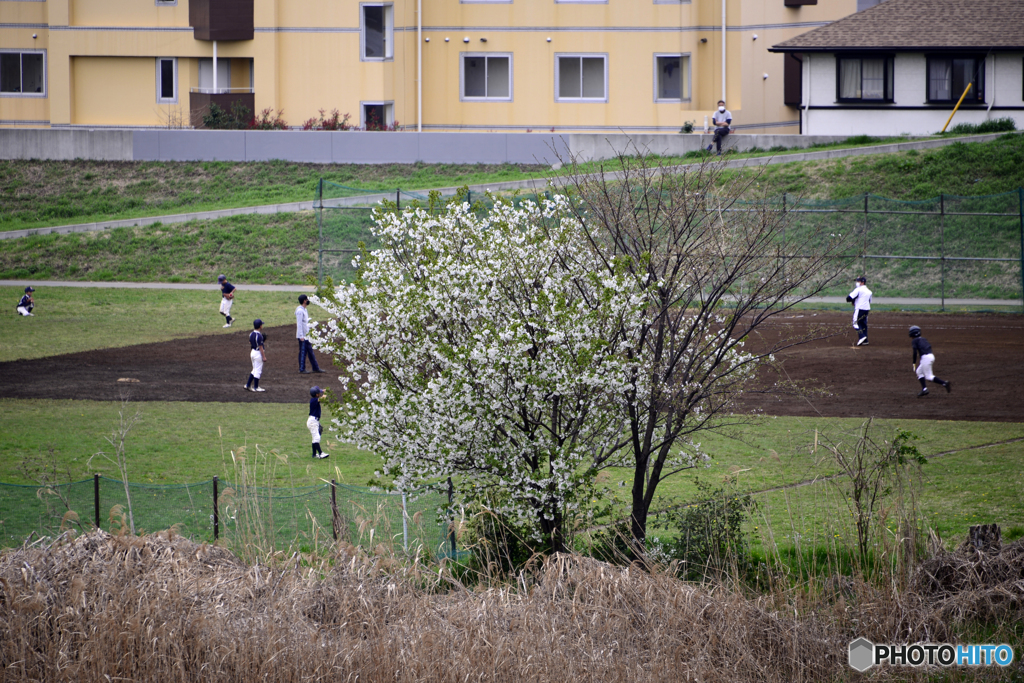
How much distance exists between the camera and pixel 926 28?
38.5 meters

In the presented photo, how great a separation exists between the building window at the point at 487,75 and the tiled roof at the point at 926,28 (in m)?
11.5

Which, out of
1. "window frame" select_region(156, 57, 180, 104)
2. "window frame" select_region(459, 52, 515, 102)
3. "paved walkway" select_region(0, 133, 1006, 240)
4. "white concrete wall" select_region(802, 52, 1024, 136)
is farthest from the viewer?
"window frame" select_region(156, 57, 180, 104)

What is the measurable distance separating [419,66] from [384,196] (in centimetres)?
961

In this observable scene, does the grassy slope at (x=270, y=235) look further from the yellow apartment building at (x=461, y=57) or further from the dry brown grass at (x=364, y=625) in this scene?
the dry brown grass at (x=364, y=625)

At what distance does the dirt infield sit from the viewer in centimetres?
1833

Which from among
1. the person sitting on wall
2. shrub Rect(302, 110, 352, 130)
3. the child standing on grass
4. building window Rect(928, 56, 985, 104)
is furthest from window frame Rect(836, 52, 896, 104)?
the child standing on grass

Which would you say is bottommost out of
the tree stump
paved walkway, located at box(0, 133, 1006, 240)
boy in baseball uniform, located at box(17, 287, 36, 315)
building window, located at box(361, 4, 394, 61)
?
the tree stump

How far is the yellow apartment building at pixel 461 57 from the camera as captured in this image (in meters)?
42.0

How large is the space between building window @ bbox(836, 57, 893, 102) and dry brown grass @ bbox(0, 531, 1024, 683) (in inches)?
1283

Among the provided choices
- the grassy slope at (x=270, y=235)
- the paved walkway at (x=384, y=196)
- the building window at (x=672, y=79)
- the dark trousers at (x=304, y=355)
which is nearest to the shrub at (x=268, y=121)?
the paved walkway at (x=384, y=196)

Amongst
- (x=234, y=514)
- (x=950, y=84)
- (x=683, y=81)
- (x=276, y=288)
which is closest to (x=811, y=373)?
(x=234, y=514)

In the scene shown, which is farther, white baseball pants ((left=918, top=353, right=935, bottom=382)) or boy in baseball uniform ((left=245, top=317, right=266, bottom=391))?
boy in baseball uniform ((left=245, top=317, right=266, bottom=391))

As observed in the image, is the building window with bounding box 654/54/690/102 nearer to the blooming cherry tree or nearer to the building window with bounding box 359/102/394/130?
the building window with bounding box 359/102/394/130

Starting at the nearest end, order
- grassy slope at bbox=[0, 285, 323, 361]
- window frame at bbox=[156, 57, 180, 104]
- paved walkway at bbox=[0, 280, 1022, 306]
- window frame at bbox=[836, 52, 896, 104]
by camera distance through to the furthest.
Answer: grassy slope at bbox=[0, 285, 323, 361], paved walkway at bbox=[0, 280, 1022, 306], window frame at bbox=[836, 52, 896, 104], window frame at bbox=[156, 57, 180, 104]
